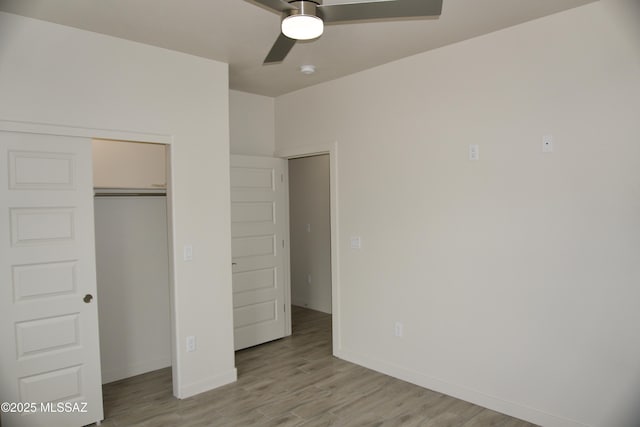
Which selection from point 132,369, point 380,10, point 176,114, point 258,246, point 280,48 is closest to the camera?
point 380,10

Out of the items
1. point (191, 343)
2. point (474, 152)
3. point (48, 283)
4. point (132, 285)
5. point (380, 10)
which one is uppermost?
point (380, 10)

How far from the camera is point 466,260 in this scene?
326 centimetres

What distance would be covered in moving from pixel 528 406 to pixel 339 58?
311cm

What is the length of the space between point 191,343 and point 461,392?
2.27 metres

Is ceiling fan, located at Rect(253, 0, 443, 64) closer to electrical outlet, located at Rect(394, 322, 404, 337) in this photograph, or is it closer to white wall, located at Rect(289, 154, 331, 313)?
electrical outlet, located at Rect(394, 322, 404, 337)

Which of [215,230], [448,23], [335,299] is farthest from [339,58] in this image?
[335,299]

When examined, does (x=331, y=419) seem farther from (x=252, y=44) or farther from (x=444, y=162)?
(x=252, y=44)

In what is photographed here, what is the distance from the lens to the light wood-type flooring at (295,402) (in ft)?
9.93

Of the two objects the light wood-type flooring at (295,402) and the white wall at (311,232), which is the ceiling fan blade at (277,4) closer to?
the light wood-type flooring at (295,402)

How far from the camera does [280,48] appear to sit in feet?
7.84

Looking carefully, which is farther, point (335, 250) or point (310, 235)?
point (310, 235)

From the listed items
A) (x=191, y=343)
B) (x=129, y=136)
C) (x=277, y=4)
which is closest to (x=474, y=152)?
(x=277, y=4)

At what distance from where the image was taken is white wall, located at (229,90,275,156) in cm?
461

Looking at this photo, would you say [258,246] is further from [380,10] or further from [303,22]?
[380,10]
